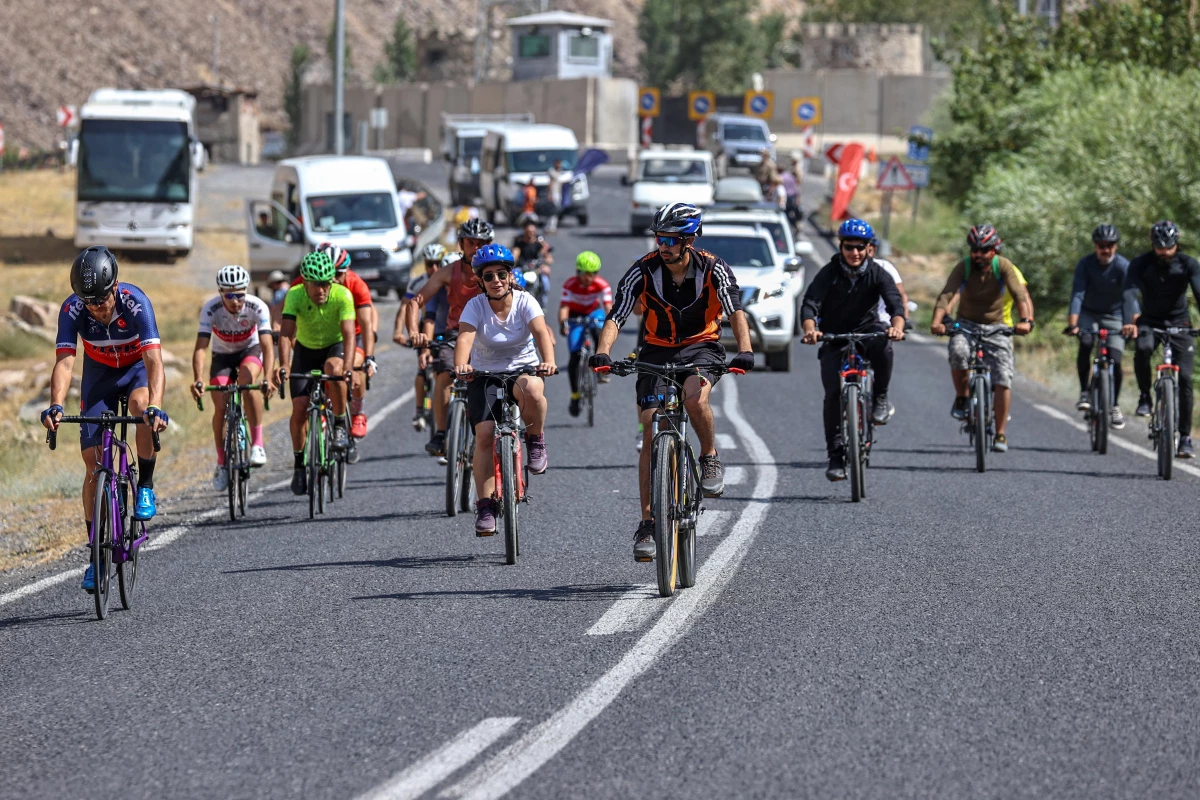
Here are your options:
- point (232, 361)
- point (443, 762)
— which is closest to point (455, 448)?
point (232, 361)

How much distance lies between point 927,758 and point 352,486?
340 inches

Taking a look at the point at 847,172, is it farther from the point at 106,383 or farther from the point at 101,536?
the point at 101,536

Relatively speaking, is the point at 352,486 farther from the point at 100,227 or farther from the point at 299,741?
the point at 100,227

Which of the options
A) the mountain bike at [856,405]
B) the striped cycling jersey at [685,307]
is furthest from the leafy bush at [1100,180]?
the striped cycling jersey at [685,307]

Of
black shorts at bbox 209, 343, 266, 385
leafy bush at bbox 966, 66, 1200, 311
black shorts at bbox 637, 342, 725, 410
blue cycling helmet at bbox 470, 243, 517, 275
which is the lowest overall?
black shorts at bbox 209, 343, 266, 385

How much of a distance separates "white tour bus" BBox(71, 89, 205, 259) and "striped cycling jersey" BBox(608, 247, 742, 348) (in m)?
31.8

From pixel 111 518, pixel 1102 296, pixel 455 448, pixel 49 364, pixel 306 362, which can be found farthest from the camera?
pixel 49 364

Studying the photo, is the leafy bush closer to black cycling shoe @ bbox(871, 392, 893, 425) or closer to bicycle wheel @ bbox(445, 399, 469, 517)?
black cycling shoe @ bbox(871, 392, 893, 425)

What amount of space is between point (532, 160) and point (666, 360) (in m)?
38.1

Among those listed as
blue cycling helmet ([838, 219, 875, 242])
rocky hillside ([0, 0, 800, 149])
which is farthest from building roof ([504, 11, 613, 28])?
blue cycling helmet ([838, 219, 875, 242])

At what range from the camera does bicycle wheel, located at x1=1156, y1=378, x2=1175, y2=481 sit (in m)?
13.9

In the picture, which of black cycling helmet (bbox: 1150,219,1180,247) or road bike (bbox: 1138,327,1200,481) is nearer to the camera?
road bike (bbox: 1138,327,1200,481)

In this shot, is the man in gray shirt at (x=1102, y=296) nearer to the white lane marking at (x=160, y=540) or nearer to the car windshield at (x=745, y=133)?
the white lane marking at (x=160, y=540)

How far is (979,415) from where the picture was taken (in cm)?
1388
